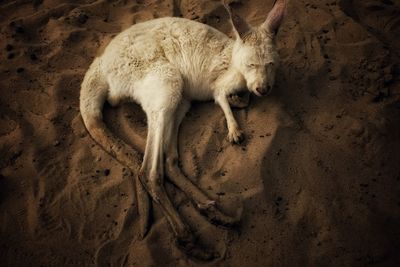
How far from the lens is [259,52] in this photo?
3154mm

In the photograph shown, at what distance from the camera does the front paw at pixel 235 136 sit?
10.2 feet

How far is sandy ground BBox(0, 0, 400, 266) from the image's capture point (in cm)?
251

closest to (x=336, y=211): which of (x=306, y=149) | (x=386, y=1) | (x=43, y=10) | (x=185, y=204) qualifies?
(x=306, y=149)

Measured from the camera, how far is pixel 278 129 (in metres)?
3.12

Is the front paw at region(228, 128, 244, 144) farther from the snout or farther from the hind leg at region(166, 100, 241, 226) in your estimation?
the hind leg at region(166, 100, 241, 226)

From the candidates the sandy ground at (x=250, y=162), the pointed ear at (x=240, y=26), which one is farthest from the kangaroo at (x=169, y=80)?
the sandy ground at (x=250, y=162)

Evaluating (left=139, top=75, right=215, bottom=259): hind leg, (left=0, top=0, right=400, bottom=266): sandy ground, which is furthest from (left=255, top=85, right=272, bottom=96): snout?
(left=139, top=75, right=215, bottom=259): hind leg

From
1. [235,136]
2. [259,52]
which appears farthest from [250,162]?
[259,52]

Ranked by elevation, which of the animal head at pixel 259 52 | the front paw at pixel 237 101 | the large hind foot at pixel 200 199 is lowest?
the large hind foot at pixel 200 199

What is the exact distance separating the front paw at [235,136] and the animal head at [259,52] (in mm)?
476

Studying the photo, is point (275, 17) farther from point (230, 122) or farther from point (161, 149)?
point (161, 149)

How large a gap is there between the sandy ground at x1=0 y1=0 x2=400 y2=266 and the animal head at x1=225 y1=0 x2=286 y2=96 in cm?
36

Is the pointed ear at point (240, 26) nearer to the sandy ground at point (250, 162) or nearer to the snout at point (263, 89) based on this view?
the snout at point (263, 89)

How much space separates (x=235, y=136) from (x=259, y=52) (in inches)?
36.1
